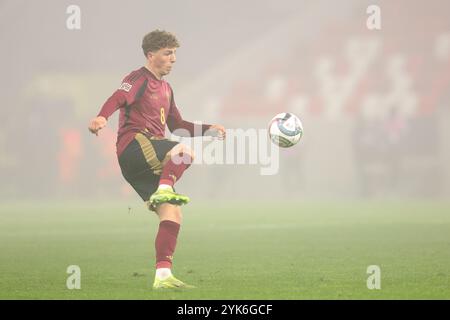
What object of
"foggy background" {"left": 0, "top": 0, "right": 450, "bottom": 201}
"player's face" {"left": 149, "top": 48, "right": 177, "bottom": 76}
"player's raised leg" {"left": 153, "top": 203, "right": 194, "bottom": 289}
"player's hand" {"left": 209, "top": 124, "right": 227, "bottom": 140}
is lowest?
"player's raised leg" {"left": 153, "top": 203, "right": 194, "bottom": 289}

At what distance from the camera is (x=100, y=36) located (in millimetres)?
46750

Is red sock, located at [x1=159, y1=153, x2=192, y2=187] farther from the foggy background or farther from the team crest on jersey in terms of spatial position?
the foggy background

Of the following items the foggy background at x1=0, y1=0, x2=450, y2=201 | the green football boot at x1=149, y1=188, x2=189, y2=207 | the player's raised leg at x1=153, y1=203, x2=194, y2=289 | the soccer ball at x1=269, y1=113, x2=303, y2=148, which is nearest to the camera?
the green football boot at x1=149, y1=188, x2=189, y2=207

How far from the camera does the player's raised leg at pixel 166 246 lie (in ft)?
22.1

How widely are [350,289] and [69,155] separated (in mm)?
31750

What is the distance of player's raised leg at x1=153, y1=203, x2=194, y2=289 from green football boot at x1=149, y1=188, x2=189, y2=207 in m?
0.16

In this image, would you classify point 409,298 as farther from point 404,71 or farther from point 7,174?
point 404,71

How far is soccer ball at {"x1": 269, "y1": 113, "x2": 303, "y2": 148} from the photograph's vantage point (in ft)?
24.8

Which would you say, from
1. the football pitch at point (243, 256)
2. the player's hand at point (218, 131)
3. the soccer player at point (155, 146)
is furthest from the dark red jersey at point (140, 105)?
the football pitch at point (243, 256)

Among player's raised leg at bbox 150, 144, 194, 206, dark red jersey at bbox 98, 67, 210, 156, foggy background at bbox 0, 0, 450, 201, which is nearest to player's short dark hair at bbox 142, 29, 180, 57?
dark red jersey at bbox 98, 67, 210, 156

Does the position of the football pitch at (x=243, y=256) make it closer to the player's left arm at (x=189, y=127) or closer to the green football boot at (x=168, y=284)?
the green football boot at (x=168, y=284)

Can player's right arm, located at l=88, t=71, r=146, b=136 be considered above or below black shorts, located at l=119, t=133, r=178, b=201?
above

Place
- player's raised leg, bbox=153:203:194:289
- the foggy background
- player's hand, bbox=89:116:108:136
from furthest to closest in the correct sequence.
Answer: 1. the foggy background
2. player's raised leg, bbox=153:203:194:289
3. player's hand, bbox=89:116:108:136

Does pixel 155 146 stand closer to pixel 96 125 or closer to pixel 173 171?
pixel 173 171
